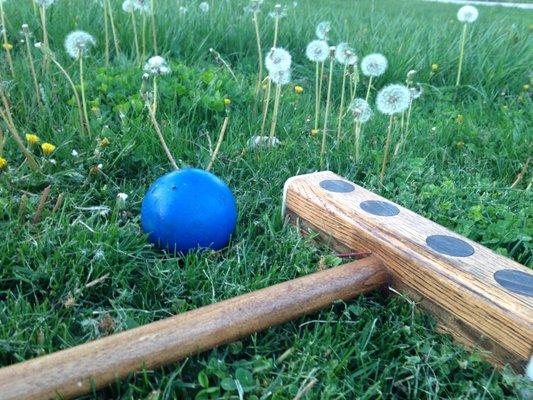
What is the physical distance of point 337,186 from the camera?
1.85 meters

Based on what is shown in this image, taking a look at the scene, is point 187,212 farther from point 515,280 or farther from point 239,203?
point 515,280

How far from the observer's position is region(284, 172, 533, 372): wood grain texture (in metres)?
1.31

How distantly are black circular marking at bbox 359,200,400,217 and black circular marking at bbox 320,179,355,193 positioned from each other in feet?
0.30

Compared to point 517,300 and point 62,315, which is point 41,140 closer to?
point 62,315

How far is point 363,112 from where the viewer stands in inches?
89.0

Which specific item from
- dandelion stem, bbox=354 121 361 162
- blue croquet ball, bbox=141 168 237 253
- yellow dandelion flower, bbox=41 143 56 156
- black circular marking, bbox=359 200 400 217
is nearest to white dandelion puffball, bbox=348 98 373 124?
dandelion stem, bbox=354 121 361 162

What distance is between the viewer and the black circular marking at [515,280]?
1.36 m

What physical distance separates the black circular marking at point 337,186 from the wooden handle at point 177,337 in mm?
318

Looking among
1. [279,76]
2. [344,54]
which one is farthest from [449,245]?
[344,54]

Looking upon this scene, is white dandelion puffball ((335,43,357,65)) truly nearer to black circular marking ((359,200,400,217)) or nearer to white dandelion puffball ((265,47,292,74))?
white dandelion puffball ((265,47,292,74))

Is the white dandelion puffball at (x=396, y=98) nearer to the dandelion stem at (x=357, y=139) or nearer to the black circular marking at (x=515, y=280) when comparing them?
the dandelion stem at (x=357, y=139)

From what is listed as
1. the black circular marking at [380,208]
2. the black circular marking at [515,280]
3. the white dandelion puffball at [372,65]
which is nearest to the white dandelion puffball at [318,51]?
the white dandelion puffball at [372,65]

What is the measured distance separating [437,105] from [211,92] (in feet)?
3.89

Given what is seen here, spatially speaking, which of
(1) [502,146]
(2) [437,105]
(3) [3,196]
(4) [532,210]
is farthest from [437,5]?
(3) [3,196]
